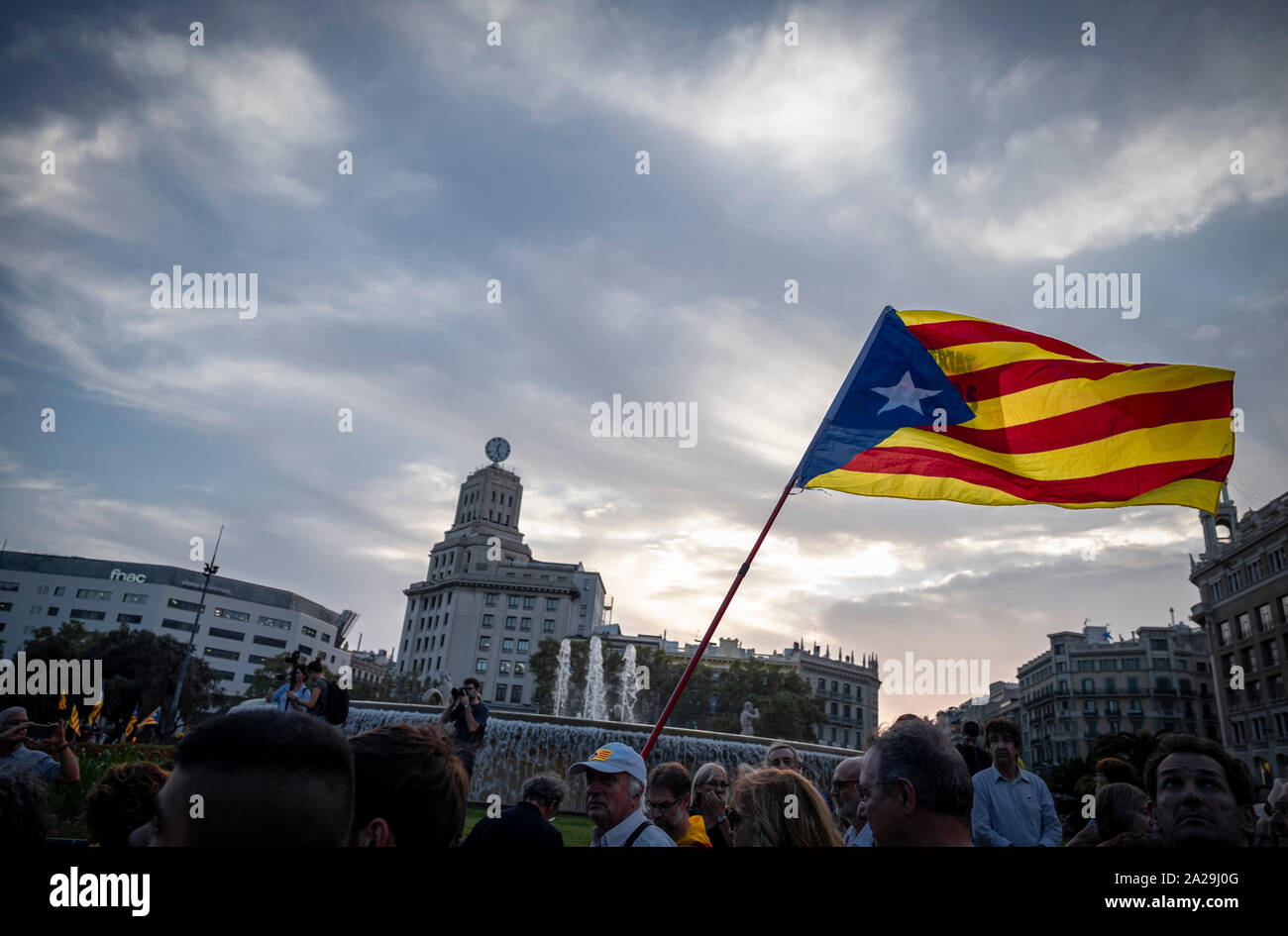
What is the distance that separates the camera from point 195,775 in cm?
197

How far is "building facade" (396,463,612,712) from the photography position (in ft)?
324

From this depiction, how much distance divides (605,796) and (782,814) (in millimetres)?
1472

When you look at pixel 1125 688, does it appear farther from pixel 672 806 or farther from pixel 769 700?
pixel 672 806

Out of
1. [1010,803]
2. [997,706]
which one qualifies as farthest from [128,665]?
[997,706]

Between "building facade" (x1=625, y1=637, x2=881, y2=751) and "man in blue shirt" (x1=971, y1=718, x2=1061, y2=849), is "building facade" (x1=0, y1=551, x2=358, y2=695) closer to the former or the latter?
"building facade" (x1=625, y1=637, x2=881, y2=751)

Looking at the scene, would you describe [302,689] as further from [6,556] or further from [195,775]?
[6,556]

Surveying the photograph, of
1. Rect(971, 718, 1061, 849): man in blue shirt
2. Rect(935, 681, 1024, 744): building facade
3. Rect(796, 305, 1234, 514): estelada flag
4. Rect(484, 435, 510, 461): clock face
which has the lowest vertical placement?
Rect(935, 681, 1024, 744): building facade

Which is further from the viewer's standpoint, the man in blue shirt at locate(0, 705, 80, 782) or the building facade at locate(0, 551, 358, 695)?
the building facade at locate(0, 551, 358, 695)

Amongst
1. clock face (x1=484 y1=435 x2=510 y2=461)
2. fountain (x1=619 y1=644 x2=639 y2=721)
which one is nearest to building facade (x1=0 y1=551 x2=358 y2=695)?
clock face (x1=484 y1=435 x2=510 y2=461)

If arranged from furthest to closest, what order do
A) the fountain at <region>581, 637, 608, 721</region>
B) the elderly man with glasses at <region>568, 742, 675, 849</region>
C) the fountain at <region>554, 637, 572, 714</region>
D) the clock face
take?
the clock face → the fountain at <region>554, 637, 572, 714</region> → the fountain at <region>581, 637, 608, 721</region> → the elderly man with glasses at <region>568, 742, 675, 849</region>

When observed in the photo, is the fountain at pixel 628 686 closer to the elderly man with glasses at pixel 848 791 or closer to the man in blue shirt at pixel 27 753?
the man in blue shirt at pixel 27 753

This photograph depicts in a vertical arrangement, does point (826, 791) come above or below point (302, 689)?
below
